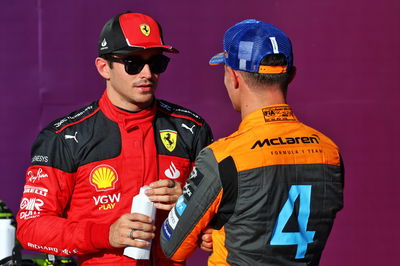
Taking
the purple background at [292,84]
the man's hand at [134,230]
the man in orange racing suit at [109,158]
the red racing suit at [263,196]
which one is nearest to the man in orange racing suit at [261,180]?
the red racing suit at [263,196]

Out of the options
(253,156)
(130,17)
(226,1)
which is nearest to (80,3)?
(226,1)

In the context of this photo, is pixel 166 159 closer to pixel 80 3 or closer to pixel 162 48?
pixel 162 48

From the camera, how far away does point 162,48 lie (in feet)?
9.98

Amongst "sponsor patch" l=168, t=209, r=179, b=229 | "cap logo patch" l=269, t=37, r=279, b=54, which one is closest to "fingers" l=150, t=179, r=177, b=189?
"sponsor patch" l=168, t=209, r=179, b=229

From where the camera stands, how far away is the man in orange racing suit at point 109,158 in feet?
9.55

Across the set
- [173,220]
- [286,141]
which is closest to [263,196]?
[286,141]

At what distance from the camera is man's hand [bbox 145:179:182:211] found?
2.73 meters

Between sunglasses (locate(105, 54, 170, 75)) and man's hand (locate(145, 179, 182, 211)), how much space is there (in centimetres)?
55

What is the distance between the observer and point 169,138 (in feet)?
10.4

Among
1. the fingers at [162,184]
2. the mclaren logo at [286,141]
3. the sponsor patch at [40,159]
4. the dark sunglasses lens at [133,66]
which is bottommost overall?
the fingers at [162,184]

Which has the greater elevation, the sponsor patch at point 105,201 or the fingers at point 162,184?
the fingers at point 162,184

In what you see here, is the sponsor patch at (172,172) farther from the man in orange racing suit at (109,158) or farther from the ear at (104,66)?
the ear at (104,66)

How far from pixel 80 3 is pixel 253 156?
3260mm

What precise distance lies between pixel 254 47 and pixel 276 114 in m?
Result: 0.25
